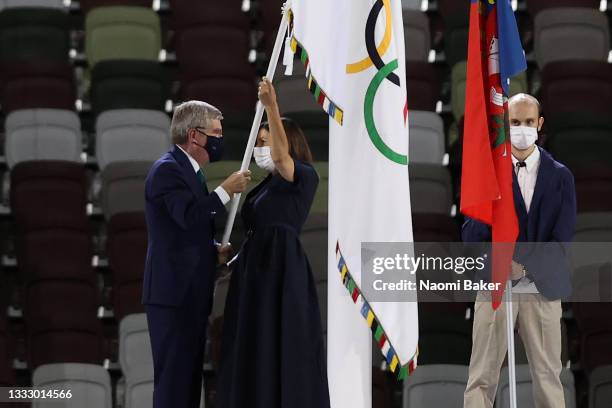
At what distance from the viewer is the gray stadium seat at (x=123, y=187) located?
19.6 ft

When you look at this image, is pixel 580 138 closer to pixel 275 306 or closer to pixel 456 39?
pixel 456 39

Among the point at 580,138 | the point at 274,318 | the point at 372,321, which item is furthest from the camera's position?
the point at 580,138

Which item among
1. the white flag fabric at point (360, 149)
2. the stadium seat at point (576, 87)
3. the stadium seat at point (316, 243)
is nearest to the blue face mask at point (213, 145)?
the white flag fabric at point (360, 149)

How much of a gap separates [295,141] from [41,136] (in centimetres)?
266

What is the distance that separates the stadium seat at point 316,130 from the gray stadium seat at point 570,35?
4.36ft

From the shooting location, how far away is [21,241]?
5902 millimetres

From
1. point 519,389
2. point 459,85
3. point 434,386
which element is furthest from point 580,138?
point 519,389

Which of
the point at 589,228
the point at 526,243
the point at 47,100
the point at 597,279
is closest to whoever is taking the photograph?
the point at 526,243

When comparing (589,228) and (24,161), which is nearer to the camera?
(589,228)

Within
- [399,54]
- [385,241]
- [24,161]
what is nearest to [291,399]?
[385,241]

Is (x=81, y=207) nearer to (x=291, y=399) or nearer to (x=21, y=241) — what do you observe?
(x=21, y=241)

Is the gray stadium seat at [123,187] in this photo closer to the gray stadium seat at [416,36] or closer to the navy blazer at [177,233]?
the gray stadium seat at [416,36]

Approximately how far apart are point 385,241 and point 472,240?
301mm

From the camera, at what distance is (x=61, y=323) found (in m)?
5.53
